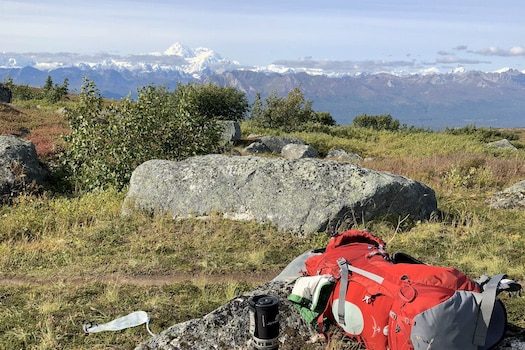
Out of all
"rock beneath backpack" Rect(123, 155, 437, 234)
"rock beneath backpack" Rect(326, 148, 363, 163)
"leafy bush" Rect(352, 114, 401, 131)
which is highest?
"rock beneath backpack" Rect(123, 155, 437, 234)

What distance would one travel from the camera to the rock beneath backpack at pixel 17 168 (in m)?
16.6

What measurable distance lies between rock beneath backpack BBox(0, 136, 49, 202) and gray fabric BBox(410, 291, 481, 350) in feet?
46.4

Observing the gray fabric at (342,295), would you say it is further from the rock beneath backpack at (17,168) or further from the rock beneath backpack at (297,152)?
the rock beneath backpack at (297,152)

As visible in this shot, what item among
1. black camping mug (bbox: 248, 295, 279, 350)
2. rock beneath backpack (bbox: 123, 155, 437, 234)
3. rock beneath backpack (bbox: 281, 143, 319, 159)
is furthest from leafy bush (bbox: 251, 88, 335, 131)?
black camping mug (bbox: 248, 295, 279, 350)

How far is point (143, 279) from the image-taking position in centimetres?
832

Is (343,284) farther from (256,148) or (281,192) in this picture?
(256,148)

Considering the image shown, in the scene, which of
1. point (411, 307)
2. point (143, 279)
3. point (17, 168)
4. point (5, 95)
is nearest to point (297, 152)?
point (17, 168)

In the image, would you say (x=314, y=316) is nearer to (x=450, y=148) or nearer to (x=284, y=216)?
(x=284, y=216)

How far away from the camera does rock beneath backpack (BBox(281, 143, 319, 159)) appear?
28844 mm

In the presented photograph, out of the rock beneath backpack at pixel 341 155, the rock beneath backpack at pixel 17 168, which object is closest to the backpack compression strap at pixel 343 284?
the rock beneath backpack at pixel 17 168

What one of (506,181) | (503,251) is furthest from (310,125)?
(503,251)

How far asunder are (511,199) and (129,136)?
11.3 metres

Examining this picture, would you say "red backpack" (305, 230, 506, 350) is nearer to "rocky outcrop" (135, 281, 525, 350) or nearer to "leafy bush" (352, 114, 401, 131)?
"rocky outcrop" (135, 281, 525, 350)

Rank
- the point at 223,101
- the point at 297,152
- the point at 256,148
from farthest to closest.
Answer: the point at 223,101, the point at 256,148, the point at 297,152
